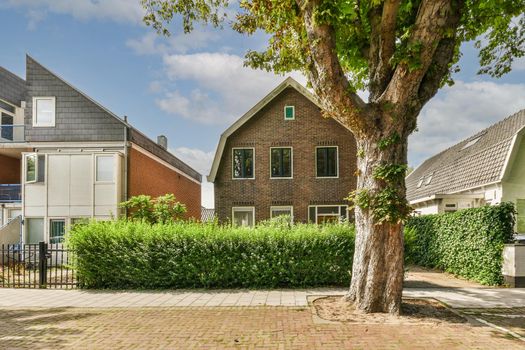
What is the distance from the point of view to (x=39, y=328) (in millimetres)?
8055

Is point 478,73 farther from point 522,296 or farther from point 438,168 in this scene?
point 438,168

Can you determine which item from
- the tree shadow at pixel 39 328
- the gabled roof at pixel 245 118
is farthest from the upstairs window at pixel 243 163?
the tree shadow at pixel 39 328

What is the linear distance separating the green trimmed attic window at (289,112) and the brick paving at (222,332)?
1311 centimetres

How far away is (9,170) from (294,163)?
16.9 metres

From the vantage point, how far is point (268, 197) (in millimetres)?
20672

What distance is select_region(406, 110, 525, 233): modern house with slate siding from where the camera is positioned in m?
17.0

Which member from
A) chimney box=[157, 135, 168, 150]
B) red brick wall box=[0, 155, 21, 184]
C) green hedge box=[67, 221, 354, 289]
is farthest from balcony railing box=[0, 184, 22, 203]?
green hedge box=[67, 221, 354, 289]

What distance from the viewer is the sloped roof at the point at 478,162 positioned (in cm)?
1736

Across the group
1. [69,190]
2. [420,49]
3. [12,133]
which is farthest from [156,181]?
[420,49]

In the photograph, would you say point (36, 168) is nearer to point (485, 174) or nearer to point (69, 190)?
point (69, 190)

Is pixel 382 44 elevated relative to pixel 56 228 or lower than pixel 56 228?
elevated

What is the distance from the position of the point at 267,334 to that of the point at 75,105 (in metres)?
17.4

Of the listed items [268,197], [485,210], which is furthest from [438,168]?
[485,210]

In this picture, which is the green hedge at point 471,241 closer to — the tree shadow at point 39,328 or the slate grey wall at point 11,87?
the tree shadow at point 39,328
